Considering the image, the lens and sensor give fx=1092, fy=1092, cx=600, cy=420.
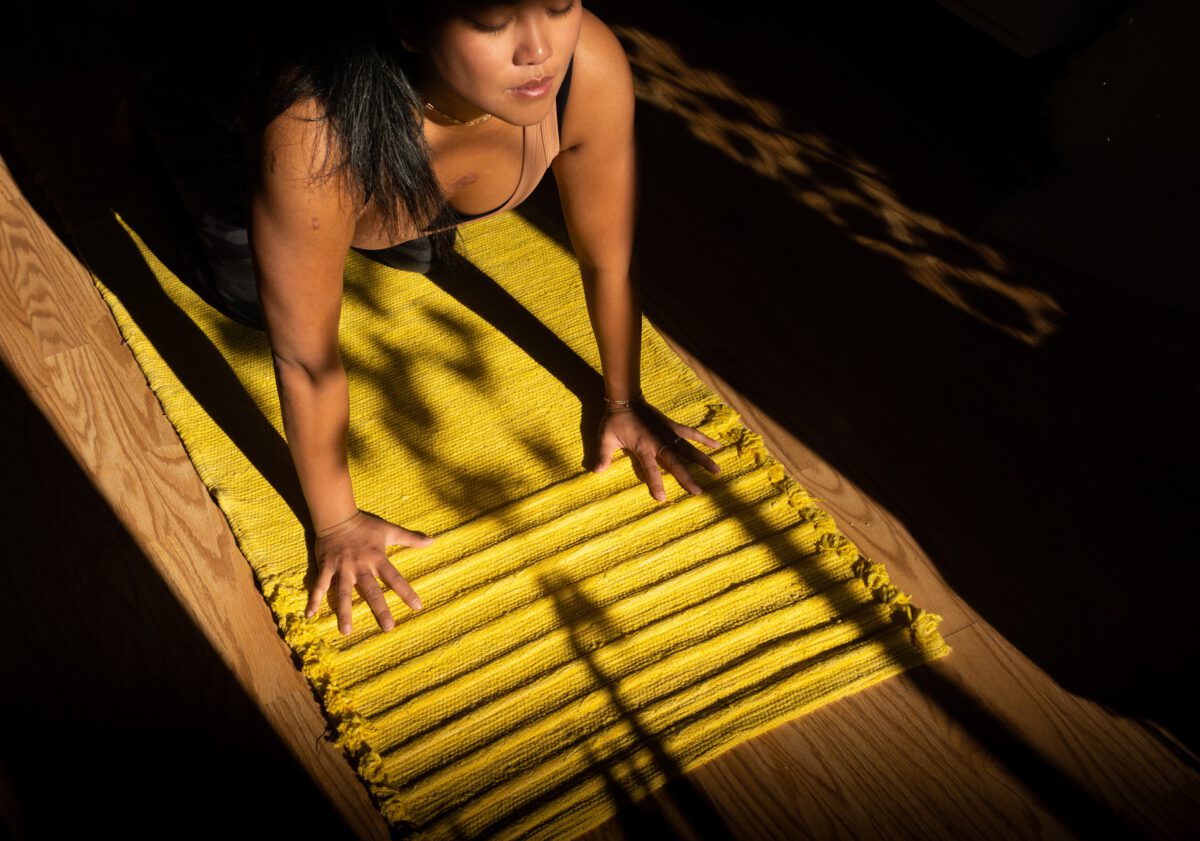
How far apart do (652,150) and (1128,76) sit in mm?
978

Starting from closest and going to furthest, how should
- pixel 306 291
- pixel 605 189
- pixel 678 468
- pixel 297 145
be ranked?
pixel 297 145, pixel 306 291, pixel 605 189, pixel 678 468

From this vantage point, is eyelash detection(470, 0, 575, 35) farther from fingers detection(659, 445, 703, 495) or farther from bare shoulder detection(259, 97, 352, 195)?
fingers detection(659, 445, 703, 495)

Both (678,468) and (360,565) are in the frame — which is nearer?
(360,565)

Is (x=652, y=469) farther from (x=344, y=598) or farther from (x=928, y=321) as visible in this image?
(x=928, y=321)

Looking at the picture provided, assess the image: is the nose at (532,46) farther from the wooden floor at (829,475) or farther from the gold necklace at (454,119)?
the wooden floor at (829,475)

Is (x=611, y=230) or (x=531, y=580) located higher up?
(x=611, y=230)

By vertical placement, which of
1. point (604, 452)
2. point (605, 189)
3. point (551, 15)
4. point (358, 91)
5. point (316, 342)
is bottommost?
point (604, 452)

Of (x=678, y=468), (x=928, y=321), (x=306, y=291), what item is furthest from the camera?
(x=928, y=321)

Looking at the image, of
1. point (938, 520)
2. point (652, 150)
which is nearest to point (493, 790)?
point (938, 520)

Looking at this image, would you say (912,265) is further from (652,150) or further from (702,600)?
(702,600)

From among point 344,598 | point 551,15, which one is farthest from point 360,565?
point 551,15

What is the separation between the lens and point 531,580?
1561 millimetres

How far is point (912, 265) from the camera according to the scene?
2051mm

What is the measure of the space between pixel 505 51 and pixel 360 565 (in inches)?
30.1
